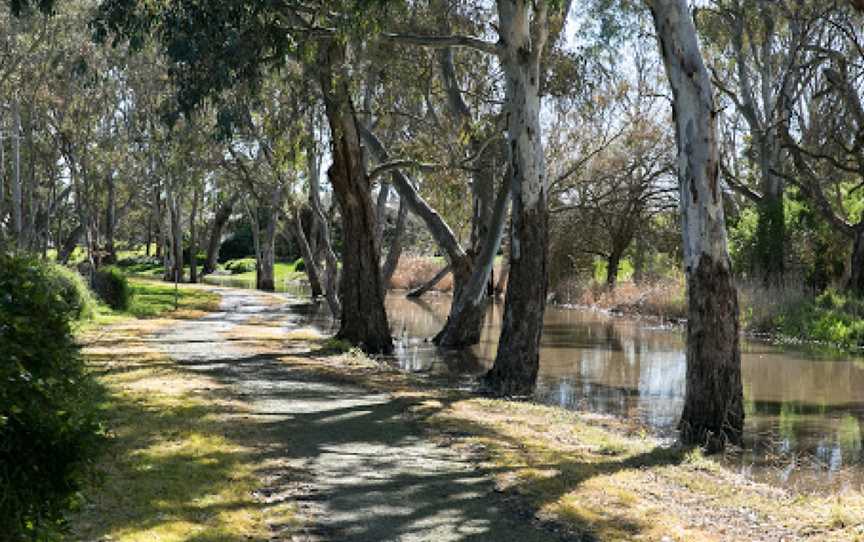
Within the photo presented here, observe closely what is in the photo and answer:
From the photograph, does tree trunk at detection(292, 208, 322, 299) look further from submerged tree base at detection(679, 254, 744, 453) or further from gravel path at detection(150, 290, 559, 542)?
submerged tree base at detection(679, 254, 744, 453)

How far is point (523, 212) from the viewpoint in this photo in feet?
47.7

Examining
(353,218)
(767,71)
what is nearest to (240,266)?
(767,71)

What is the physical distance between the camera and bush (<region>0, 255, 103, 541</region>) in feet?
12.5

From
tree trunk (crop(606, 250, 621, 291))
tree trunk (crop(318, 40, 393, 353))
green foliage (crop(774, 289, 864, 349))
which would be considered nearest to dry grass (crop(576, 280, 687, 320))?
tree trunk (crop(606, 250, 621, 291))

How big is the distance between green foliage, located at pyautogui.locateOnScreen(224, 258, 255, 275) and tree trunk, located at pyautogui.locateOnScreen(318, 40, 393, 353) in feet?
161

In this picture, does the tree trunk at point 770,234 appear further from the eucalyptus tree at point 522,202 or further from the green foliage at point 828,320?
the eucalyptus tree at point 522,202

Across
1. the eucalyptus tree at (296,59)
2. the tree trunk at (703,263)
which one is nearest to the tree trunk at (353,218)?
the eucalyptus tree at (296,59)

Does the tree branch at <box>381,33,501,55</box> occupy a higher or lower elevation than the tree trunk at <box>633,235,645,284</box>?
higher

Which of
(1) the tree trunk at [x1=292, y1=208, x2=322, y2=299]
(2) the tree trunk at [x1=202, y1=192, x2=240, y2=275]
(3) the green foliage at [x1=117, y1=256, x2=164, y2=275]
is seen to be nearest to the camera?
(1) the tree trunk at [x1=292, y1=208, x2=322, y2=299]

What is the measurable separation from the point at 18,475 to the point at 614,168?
3357 cm

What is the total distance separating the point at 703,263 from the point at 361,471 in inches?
185

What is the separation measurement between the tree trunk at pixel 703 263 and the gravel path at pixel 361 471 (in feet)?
10.6

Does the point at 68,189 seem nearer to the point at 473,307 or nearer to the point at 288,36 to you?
the point at 473,307

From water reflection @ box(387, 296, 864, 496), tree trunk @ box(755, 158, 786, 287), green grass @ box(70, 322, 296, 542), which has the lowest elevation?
water reflection @ box(387, 296, 864, 496)
